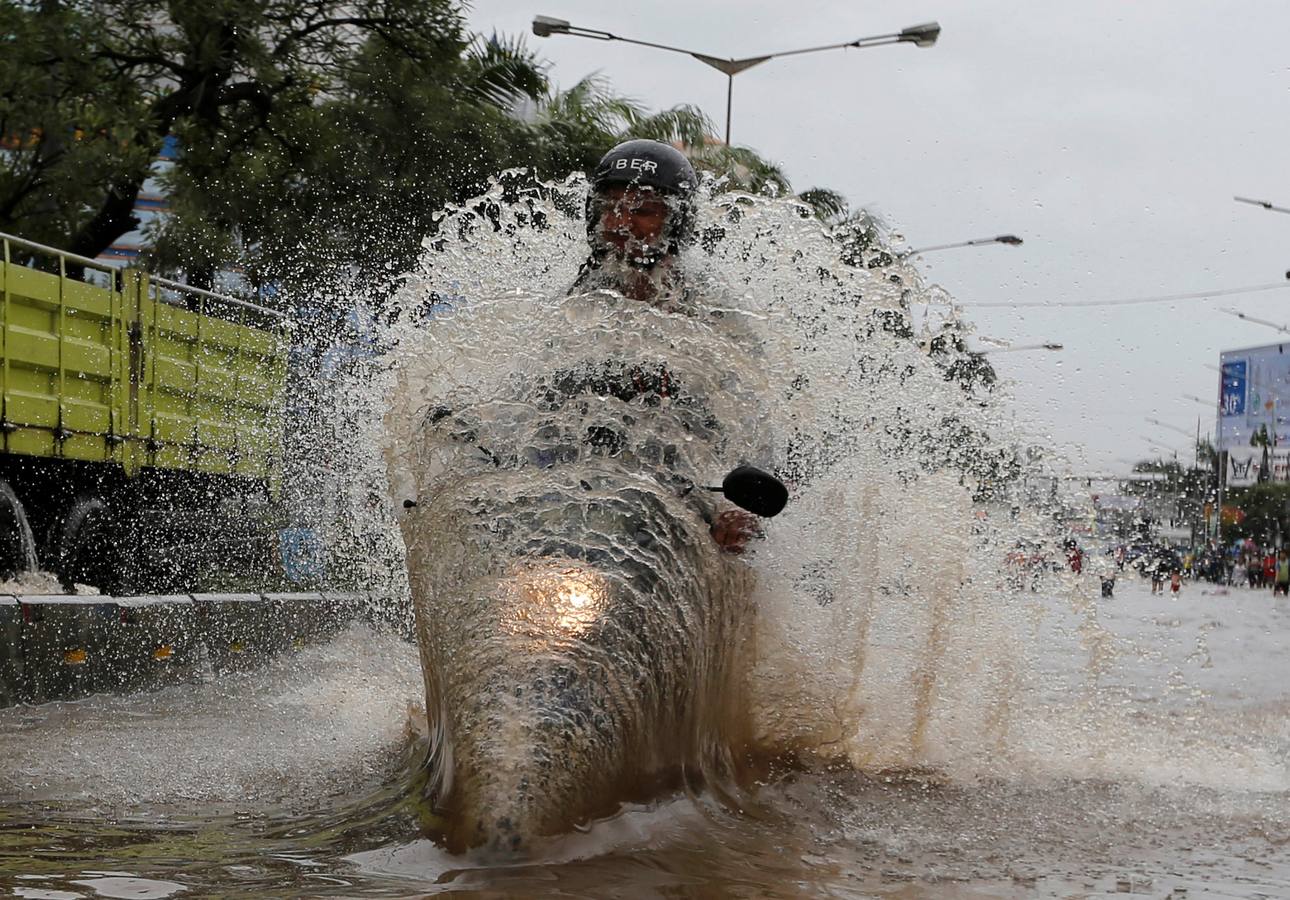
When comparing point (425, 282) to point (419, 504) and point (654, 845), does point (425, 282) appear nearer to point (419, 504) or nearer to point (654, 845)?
point (419, 504)

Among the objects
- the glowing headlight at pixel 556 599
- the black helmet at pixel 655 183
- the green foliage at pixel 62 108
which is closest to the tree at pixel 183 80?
the green foliage at pixel 62 108

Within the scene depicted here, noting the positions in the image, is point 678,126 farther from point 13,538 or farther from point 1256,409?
point 1256,409

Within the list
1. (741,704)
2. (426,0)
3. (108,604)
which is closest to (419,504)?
(741,704)

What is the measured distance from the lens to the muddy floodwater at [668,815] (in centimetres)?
479

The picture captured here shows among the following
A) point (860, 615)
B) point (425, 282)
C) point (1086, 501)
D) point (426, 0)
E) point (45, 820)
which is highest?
point (426, 0)

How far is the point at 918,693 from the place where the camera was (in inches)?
310

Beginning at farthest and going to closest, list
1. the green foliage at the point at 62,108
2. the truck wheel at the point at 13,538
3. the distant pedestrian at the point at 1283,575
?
the distant pedestrian at the point at 1283,575, the green foliage at the point at 62,108, the truck wheel at the point at 13,538

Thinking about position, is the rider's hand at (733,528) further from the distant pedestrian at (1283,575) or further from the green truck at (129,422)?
the distant pedestrian at (1283,575)

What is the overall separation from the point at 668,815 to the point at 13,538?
29.3 feet

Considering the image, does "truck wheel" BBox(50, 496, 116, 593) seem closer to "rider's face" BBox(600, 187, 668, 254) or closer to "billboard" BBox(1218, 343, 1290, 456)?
"rider's face" BBox(600, 187, 668, 254)

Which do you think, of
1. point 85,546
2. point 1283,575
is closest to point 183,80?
point 85,546

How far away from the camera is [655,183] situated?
24.5 feet

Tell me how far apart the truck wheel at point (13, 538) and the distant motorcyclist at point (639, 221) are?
23.1ft

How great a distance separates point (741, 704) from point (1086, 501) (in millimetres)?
2601
